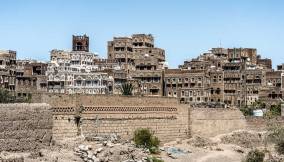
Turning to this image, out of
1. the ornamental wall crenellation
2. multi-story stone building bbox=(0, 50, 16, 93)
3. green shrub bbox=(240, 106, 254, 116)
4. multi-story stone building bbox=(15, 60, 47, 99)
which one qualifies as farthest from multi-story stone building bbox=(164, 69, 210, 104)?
multi-story stone building bbox=(0, 50, 16, 93)

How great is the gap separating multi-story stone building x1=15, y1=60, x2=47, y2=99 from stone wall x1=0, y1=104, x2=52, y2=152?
52704mm

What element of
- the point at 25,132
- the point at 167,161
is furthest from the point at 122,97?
the point at 25,132

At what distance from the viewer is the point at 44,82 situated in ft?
315

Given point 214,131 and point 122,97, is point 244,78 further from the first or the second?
point 122,97

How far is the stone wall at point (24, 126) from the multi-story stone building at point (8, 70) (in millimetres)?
50683

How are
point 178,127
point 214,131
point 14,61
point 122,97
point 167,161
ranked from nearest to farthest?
1. point 167,161
2. point 122,97
3. point 178,127
4. point 214,131
5. point 14,61

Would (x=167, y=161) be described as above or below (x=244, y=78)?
below

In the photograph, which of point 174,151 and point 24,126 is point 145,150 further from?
point 24,126

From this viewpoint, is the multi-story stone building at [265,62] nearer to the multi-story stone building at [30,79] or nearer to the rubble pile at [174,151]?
A: the multi-story stone building at [30,79]

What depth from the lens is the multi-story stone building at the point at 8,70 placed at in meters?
92.8

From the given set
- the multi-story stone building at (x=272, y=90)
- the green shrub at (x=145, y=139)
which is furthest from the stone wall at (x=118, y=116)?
the multi-story stone building at (x=272, y=90)

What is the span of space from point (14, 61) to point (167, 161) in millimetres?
63179

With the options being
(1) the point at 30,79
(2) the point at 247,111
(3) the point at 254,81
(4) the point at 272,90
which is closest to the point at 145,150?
(2) the point at 247,111

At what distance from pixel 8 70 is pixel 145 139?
4974cm
